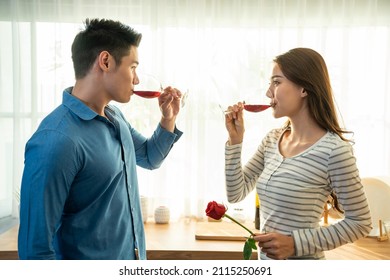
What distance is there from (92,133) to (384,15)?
1543 millimetres

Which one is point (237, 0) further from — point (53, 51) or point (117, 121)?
point (117, 121)

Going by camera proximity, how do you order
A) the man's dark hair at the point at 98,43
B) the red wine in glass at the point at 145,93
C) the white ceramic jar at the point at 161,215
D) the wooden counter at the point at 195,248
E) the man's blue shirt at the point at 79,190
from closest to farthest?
the man's blue shirt at the point at 79,190 < the man's dark hair at the point at 98,43 < the red wine in glass at the point at 145,93 < the wooden counter at the point at 195,248 < the white ceramic jar at the point at 161,215

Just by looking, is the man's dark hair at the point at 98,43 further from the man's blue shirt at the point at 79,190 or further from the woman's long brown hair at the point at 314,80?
the woman's long brown hair at the point at 314,80

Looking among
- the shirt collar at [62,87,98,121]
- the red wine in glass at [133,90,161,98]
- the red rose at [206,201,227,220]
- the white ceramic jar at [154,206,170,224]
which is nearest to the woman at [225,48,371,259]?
the red rose at [206,201,227,220]

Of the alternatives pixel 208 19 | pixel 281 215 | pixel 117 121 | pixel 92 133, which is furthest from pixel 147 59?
pixel 281 215

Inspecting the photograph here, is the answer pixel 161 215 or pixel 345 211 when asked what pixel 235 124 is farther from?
pixel 161 215

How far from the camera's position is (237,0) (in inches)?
79.1

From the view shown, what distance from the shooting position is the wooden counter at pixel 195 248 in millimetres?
1586

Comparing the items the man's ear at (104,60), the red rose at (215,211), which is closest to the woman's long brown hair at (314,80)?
the red rose at (215,211)

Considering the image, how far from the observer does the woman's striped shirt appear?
3.43 ft

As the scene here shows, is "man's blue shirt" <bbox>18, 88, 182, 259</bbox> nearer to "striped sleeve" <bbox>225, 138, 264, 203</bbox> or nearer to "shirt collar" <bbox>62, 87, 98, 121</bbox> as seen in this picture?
"shirt collar" <bbox>62, 87, 98, 121</bbox>

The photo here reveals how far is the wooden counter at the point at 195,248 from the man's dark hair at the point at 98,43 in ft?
2.38

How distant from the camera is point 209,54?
2029 mm

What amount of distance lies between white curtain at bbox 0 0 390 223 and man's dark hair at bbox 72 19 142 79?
842 millimetres
